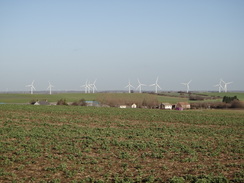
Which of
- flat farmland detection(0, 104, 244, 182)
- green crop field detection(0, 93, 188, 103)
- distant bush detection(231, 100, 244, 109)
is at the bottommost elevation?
flat farmland detection(0, 104, 244, 182)

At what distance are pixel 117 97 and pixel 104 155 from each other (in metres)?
77.5

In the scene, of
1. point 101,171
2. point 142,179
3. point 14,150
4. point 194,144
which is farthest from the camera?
point 194,144

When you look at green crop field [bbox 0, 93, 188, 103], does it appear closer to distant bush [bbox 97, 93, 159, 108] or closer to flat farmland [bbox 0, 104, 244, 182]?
distant bush [bbox 97, 93, 159, 108]

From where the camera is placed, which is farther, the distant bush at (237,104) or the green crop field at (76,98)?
the green crop field at (76,98)

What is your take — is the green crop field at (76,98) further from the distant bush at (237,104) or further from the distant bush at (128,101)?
the distant bush at (237,104)

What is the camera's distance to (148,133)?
24734 mm

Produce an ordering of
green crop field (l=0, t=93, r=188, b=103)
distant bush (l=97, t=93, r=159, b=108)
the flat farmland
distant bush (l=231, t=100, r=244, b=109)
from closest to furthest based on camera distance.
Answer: the flat farmland
distant bush (l=231, t=100, r=244, b=109)
distant bush (l=97, t=93, r=159, b=108)
green crop field (l=0, t=93, r=188, b=103)

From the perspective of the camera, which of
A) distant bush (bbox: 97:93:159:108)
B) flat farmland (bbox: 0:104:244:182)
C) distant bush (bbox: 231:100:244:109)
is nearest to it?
flat farmland (bbox: 0:104:244:182)

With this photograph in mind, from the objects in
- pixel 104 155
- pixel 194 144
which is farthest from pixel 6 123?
pixel 194 144

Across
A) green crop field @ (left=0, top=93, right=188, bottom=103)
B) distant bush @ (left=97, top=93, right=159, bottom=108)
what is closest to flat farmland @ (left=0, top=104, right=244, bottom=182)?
distant bush @ (left=97, top=93, right=159, bottom=108)

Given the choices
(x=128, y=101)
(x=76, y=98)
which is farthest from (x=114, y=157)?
(x=76, y=98)

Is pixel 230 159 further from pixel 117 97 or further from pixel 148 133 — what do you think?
pixel 117 97

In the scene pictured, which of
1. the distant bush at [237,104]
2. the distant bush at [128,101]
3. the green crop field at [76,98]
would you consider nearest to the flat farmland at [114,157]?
the distant bush at [128,101]

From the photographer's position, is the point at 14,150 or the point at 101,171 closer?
the point at 101,171
